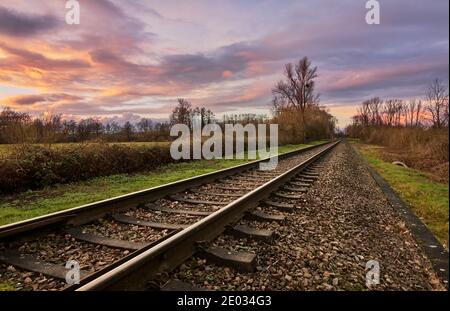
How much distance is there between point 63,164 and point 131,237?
6.31 m

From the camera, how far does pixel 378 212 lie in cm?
608

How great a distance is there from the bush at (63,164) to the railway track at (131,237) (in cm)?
441

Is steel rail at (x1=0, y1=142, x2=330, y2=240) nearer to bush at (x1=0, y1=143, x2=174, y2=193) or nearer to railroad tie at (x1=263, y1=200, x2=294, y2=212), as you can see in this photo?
railroad tie at (x1=263, y1=200, x2=294, y2=212)

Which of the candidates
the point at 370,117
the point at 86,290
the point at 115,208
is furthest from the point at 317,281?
the point at 370,117

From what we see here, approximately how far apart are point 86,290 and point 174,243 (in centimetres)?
102

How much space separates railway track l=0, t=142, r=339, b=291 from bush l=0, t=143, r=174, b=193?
441 centimetres

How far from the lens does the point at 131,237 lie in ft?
13.9

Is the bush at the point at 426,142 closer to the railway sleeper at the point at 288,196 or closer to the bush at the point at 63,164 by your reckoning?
the railway sleeper at the point at 288,196

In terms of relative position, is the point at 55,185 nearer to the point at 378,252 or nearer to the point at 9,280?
the point at 9,280

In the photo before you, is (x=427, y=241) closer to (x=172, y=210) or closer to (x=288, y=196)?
(x=288, y=196)

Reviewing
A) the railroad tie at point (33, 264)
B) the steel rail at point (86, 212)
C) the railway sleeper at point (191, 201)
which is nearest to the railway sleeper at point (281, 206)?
the railway sleeper at point (191, 201)

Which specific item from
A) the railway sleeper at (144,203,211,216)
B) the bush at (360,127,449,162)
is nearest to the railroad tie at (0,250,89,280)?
the railway sleeper at (144,203,211,216)

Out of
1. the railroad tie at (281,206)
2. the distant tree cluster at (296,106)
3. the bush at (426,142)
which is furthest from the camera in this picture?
the distant tree cluster at (296,106)

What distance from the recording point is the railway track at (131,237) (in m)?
2.95
